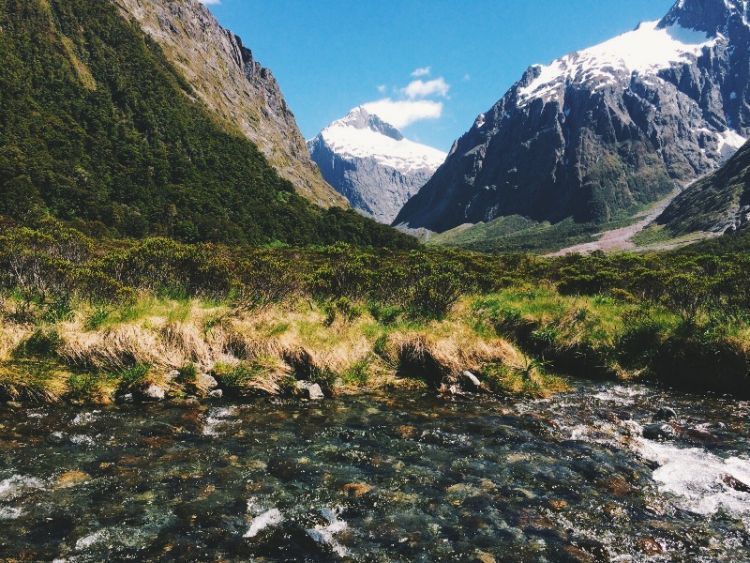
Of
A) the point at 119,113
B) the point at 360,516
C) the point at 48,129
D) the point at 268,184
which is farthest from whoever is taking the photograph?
the point at 268,184

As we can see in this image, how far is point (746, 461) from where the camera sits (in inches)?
392

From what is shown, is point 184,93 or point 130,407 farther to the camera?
point 184,93

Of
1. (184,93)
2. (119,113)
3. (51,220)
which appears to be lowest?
(51,220)

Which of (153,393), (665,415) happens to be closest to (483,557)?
(665,415)

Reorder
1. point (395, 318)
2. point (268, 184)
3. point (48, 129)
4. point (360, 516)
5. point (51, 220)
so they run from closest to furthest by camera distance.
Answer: point (360, 516) < point (395, 318) < point (51, 220) < point (48, 129) < point (268, 184)

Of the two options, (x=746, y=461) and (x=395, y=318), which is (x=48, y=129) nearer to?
(x=395, y=318)

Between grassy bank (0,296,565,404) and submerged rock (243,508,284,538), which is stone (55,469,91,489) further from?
grassy bank (0,296,565,404)

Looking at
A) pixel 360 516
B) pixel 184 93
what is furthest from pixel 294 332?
pixel 184 93

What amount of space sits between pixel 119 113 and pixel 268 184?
47.6 metres

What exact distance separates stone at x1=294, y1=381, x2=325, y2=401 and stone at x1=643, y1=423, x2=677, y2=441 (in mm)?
8370

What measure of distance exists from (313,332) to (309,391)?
2598mm

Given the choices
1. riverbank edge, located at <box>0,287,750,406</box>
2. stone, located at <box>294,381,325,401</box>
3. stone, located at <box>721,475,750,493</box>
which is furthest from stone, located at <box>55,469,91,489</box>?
stone, located at <box>721,475,750,493</box>

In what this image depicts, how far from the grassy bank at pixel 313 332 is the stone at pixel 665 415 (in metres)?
3.16

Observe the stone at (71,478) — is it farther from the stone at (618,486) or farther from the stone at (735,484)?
the stone at (735,484)
